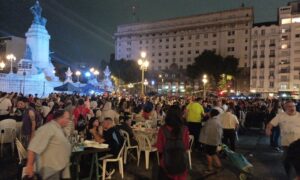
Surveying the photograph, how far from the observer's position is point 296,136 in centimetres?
730

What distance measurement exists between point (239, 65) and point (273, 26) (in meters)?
15.4

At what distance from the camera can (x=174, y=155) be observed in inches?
205

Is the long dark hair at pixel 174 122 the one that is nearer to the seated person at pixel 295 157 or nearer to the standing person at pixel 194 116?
the seated person at pixel 295 157

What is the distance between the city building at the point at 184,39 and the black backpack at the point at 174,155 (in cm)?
8490

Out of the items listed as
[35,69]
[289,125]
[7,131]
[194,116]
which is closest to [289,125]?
[289,125]

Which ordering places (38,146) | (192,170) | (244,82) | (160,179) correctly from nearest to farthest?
(38,146) → (160,179) → (192,170) → (244,82)

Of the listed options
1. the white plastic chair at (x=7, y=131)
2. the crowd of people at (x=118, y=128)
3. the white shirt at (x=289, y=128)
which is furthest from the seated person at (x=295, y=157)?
the white plastic chair at (x=7, y=131)

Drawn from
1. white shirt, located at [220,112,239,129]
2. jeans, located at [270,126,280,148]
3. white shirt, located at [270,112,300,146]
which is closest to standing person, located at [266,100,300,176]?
white shirt, located at [270,112,300,146]

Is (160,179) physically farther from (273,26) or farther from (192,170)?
(273,26)

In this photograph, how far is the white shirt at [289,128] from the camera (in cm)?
731

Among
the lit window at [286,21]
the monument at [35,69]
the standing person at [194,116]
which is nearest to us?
the standing person at [194,116]

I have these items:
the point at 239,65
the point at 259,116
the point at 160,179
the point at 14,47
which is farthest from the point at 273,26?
the point at 160,179

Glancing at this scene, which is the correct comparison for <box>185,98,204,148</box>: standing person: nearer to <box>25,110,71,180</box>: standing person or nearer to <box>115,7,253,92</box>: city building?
<box>25,110,71,180</box>: standing person

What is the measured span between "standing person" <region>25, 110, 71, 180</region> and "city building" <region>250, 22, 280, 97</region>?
85074mm
